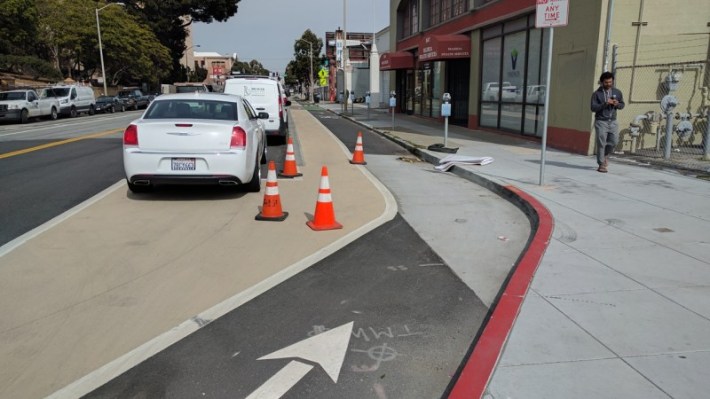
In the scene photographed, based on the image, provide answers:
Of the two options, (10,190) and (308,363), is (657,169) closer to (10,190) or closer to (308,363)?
(308,363)

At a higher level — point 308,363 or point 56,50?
point 56,50

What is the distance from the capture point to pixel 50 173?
10828 millimetres

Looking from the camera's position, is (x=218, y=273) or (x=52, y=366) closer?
(x=52, y=366)

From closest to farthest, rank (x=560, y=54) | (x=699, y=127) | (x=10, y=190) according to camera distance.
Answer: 1. (x=10, y=190)
2. (x=699, y=127)
3. (x=560, y=54)

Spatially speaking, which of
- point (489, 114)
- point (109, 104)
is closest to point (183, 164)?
point (489, 114)

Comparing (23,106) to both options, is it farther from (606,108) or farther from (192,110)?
(606,108)

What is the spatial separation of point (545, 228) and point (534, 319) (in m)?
2.64

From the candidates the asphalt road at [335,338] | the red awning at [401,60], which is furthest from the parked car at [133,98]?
the asphalt road at [335,338]

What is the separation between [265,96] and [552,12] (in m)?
10.0

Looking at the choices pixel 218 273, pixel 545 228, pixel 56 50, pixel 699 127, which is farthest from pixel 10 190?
pixel 56 50

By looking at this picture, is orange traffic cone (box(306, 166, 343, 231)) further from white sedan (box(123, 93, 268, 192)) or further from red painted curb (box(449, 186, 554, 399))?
red painted curb (box(449, 186, 554, 399))

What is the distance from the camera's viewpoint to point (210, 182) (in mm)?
7934

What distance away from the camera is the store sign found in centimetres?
831

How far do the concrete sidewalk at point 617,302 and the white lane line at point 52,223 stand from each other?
5.36 m
